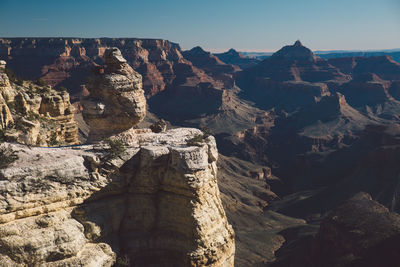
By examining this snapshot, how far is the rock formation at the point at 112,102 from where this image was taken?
75.4 ft

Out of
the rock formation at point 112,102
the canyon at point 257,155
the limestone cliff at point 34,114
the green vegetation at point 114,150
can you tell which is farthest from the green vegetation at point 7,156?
the limestone cliff at point 34,114

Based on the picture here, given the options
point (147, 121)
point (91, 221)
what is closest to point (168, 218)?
point (91, 221)

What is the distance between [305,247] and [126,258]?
4290cm

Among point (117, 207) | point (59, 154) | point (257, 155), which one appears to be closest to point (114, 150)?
point (59, 154)

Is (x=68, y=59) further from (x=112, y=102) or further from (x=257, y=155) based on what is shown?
(x=112, y=102)

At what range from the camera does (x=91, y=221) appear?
17.8 m

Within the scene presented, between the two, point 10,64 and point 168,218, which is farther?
point 10,64

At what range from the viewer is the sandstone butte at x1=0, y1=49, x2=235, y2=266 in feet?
52.2

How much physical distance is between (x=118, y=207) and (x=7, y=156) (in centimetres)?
662

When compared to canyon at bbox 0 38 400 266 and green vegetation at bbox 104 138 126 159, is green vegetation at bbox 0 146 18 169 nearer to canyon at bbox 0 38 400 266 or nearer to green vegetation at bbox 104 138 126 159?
canyon at bbox 0 38 400 266

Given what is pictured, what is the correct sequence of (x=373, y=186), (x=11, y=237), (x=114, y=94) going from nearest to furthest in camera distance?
(x=11, y=237)
(x=114, y=94)
(x=373, y=186)

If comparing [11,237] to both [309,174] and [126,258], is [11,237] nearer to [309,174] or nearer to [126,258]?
[126,258]

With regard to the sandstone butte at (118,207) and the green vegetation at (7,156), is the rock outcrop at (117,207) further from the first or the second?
the green vegetation at (7,156)

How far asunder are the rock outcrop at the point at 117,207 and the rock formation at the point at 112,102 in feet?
10.2
